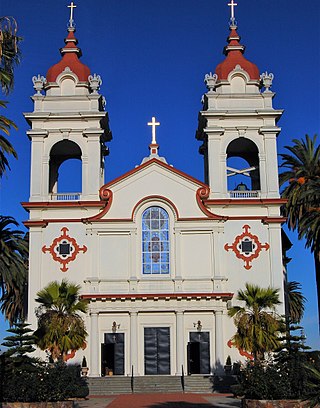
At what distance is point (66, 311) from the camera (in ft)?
118

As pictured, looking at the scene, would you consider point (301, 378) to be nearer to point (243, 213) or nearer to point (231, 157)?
point (243, 213)

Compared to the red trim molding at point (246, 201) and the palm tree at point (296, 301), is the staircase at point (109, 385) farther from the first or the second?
the palm tree at point (296, 301)

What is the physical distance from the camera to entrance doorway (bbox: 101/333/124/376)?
40188mm

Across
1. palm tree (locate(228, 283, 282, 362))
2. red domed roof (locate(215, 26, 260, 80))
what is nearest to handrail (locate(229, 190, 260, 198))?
red domed roof (locate(215, 26, 260, 80))

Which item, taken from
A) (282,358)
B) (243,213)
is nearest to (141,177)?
(243,213)

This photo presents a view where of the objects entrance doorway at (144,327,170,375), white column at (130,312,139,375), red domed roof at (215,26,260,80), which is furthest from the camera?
red domed roof at (215,26,260,80)

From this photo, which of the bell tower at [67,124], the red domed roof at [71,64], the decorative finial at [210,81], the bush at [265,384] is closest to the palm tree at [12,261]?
the bell tower at [67,124]

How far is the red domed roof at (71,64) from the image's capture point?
149ft

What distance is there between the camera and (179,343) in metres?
40.0

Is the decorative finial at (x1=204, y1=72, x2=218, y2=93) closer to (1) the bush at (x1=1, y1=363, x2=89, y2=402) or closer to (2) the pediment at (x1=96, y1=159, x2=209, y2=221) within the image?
(2) the pediment at (x1=96, y1=159, x2=209, y2=221)

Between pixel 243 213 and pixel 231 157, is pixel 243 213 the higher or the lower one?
the lower one

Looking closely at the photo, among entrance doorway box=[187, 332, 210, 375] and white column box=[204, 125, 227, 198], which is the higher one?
white column box=[204, 125, 227, 198]

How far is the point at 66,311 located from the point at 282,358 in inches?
510

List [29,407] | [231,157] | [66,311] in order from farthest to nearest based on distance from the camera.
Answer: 1. [231,157]
2. [66,311]
3. [29,407]
